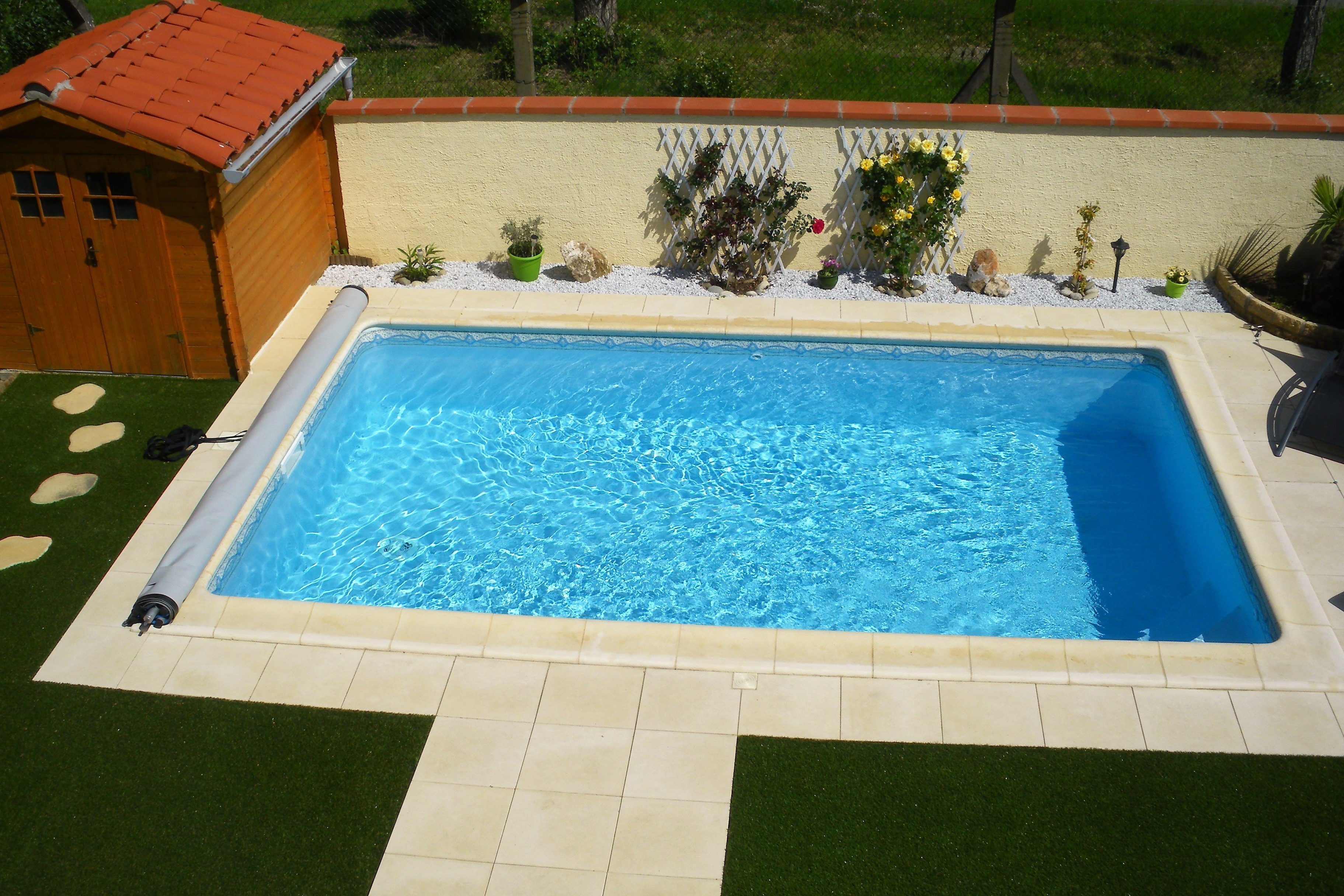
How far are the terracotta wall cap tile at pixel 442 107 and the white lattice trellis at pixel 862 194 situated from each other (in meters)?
3.81

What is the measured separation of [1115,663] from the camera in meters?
6.41

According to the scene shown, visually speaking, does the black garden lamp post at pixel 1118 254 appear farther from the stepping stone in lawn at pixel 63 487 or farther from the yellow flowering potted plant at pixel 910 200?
the stepping stone in lawn at pixel 63 487

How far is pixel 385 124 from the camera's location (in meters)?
10.6

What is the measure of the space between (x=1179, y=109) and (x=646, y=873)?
32.5 feet

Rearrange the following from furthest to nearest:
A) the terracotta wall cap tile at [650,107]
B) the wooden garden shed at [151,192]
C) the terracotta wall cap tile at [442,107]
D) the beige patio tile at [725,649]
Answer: the terracotta wall cap tile at [442,107]
the terracotta wall cap tile at [650,107]
the wooden garden shed at [151,192]
the beige patio tile at [725,649]

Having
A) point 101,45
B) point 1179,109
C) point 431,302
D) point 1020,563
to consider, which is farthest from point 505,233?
point 1179,109

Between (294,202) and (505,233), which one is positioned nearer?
(294,202)

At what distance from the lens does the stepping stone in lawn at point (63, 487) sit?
26.2ft

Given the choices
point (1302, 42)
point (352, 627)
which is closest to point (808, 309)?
point (352, 627)

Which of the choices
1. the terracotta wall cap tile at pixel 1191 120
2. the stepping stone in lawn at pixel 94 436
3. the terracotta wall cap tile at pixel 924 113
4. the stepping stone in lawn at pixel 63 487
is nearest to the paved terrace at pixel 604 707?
the stepping stone in lawn at pixel 63 487

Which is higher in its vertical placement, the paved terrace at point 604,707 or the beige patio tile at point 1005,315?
the beige patio tile at point 1005,315

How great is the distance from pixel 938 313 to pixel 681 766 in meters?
5.88

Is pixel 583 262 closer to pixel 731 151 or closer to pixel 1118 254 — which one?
Result: pixel 731 151

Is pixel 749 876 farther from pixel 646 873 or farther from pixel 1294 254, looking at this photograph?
pixel 1294 254
